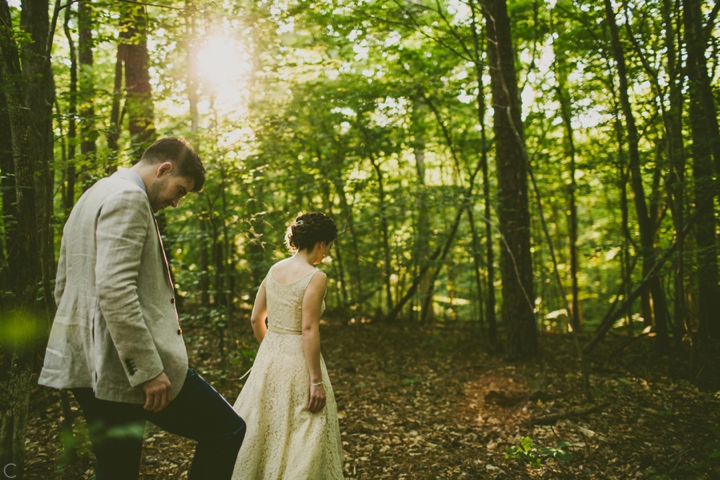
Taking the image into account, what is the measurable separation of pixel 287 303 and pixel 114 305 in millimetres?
1260

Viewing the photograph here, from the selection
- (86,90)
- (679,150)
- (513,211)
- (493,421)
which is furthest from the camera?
(513,211)

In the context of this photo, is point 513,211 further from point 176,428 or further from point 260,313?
point 176,428

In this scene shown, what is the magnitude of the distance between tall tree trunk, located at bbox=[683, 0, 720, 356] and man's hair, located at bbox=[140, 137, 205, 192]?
504cm

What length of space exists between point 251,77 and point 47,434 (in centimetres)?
618

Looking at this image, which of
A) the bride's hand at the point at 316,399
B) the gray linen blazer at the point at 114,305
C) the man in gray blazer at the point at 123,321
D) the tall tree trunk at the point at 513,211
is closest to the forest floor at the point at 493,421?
the tall tree trunk at the point at 513,211

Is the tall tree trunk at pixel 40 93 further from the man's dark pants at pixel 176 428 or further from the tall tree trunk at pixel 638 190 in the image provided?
the tall tree trunk at pixel 638 190

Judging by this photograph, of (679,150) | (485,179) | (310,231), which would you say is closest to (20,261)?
(310,231)

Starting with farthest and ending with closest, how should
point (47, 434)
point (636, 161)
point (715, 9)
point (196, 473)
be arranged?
point (636, 161), point (715, 9), point (47, 434), point (196, 473)

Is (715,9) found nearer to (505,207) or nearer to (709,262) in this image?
(709,262)

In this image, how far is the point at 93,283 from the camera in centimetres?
174

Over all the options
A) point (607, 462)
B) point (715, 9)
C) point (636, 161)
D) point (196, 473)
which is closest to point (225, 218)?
→ point (196, 473)

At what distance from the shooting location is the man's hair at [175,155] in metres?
1.94

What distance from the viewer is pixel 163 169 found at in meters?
1.93

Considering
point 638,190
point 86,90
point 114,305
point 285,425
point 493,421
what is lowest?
point 493,421
